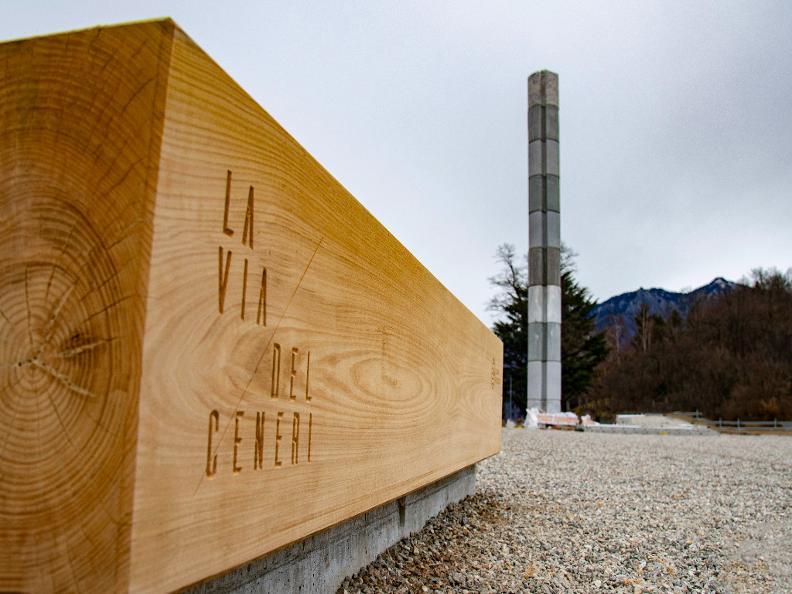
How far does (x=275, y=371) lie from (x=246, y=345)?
0.39 feet

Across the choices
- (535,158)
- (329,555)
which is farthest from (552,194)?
(329,555)

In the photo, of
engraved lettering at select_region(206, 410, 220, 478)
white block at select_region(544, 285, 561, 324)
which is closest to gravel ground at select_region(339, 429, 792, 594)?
engraved lettering at select_region(206, 410, 220, 478)

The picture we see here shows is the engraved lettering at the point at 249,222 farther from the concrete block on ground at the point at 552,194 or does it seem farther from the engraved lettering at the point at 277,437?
the concrete block on ground at the point at 552,194

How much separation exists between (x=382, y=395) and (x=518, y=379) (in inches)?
1207

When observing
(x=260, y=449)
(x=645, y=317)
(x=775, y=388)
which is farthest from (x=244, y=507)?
(x=645, y=317)

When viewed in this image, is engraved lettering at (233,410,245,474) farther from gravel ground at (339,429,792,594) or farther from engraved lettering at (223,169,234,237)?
gravel ground at (339,429,792,594)

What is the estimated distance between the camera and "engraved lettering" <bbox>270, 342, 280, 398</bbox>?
45.5 inches

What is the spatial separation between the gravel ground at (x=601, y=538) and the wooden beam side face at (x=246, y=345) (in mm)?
787

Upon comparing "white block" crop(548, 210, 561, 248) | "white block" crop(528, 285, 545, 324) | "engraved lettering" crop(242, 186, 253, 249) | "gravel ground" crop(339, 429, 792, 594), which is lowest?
"gravel ground" crop(339, 429, 792, 594)

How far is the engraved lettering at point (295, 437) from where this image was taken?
1.24m

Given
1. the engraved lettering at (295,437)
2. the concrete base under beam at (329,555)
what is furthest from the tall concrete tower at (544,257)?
the engraved lettering at (295,437)

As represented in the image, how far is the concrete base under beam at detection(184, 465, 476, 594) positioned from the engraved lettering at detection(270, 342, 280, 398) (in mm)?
388

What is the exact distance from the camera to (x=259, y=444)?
1.11 meters

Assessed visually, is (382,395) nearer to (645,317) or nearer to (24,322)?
(24,322)
